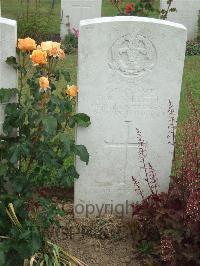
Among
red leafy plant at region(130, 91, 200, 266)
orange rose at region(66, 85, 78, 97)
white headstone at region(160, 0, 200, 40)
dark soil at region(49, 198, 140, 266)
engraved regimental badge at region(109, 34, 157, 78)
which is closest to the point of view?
red leafy plant at region(130, 91, 200, 266)

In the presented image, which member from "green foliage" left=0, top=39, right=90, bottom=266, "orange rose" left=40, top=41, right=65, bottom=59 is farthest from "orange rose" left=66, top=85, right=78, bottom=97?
"orange rose" left=40, top=41, right=65, bottom=59

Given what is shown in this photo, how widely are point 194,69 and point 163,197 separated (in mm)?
5275

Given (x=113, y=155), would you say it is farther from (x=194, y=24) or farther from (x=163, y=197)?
(x=194, y=24)

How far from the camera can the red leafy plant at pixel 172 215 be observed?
3.38 meters

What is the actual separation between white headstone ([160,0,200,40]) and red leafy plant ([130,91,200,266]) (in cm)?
745

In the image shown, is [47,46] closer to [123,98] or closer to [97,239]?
[123,98]

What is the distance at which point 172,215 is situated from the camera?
3.52 metres

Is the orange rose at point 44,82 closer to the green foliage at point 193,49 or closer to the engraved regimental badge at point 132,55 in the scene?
the engraved regimental badge at point 132,55

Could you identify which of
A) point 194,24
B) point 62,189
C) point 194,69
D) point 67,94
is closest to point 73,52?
point 194,69

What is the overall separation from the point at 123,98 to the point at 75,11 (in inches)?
285

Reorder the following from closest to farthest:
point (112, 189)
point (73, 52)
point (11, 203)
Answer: point (11, 203)
point (112, 189)
point (73, 52)

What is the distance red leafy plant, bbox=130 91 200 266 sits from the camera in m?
3.38

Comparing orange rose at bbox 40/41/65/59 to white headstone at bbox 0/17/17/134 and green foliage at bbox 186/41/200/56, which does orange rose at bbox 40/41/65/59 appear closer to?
white headstone at bbox 0/17/17/134

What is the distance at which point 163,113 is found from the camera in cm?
387
